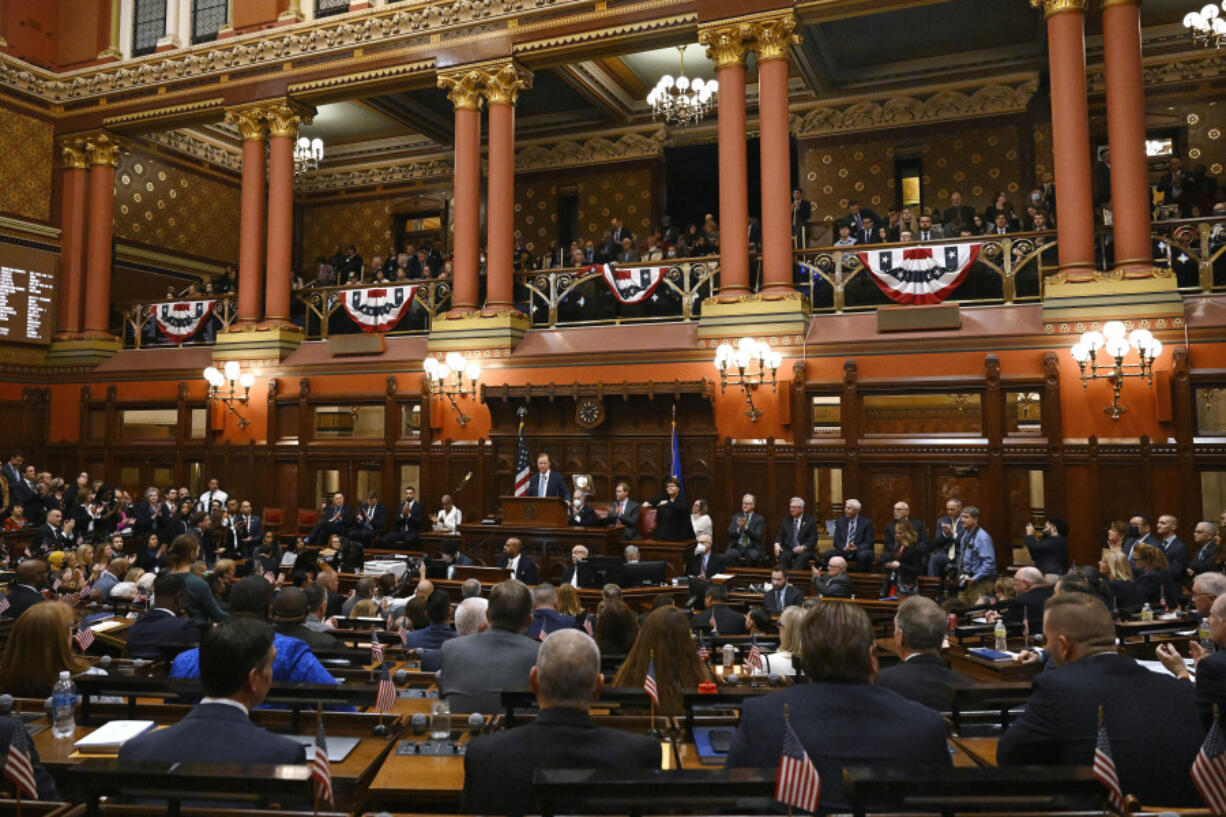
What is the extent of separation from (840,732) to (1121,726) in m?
1.03

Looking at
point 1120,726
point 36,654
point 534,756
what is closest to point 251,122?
point 36,654

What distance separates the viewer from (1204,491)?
1123 centimetres

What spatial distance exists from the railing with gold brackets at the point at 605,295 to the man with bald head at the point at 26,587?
960 centimetres

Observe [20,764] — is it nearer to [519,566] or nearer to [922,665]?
[922,665]

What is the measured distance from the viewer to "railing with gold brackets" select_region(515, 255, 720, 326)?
47.2ft

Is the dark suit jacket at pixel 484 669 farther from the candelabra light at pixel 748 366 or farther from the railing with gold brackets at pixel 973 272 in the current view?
the railing with gold brackets at pixel 973 272

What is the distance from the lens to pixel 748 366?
1303cm

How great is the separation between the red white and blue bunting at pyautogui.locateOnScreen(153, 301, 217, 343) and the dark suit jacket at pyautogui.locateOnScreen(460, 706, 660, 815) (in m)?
17.4

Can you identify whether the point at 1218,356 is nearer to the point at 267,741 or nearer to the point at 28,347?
the point at 267,741

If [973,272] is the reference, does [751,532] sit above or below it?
below

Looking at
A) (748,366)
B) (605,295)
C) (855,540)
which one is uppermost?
(605,295)

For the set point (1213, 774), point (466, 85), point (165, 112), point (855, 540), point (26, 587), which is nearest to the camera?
point (1213, 774)

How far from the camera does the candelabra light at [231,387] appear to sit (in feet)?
53.6

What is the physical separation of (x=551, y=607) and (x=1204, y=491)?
9779mm
